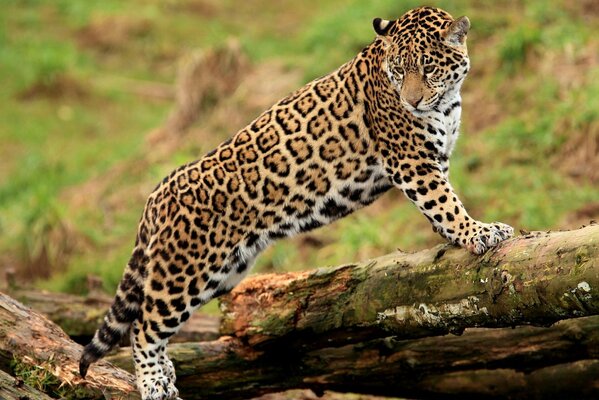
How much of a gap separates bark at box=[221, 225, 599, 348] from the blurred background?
191 inches

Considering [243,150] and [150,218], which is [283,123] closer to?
[243,150]

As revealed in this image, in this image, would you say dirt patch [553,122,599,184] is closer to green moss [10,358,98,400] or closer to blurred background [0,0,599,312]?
blurred background [0,0,599,312]

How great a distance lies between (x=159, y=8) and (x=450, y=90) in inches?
834

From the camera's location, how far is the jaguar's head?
7543mm

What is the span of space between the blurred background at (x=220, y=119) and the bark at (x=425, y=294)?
4850 mm

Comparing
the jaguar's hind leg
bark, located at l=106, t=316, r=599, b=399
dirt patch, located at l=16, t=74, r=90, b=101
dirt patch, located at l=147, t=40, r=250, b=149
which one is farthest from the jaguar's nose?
dirt patch, located at l=16, t=74, r=90, b=101

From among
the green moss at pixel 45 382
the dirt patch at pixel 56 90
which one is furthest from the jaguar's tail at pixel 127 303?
the dirt patch at pixel 56 90

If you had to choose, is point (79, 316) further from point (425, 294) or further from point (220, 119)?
point (220, 119)

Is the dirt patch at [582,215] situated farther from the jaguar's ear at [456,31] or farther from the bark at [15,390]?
the bark at [15,390]

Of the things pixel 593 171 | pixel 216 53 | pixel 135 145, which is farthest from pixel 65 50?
pixel 593 171

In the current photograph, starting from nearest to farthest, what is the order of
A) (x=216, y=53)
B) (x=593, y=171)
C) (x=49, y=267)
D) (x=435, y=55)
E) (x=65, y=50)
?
1. (x=435, y=55)
2. (x=593, y=171)
3. (x=49, y=267)
4. (x=216, y=53)
5. (x=65, y=50)

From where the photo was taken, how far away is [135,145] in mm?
19922

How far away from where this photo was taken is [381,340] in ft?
27.1

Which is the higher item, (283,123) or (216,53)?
(216,53)
